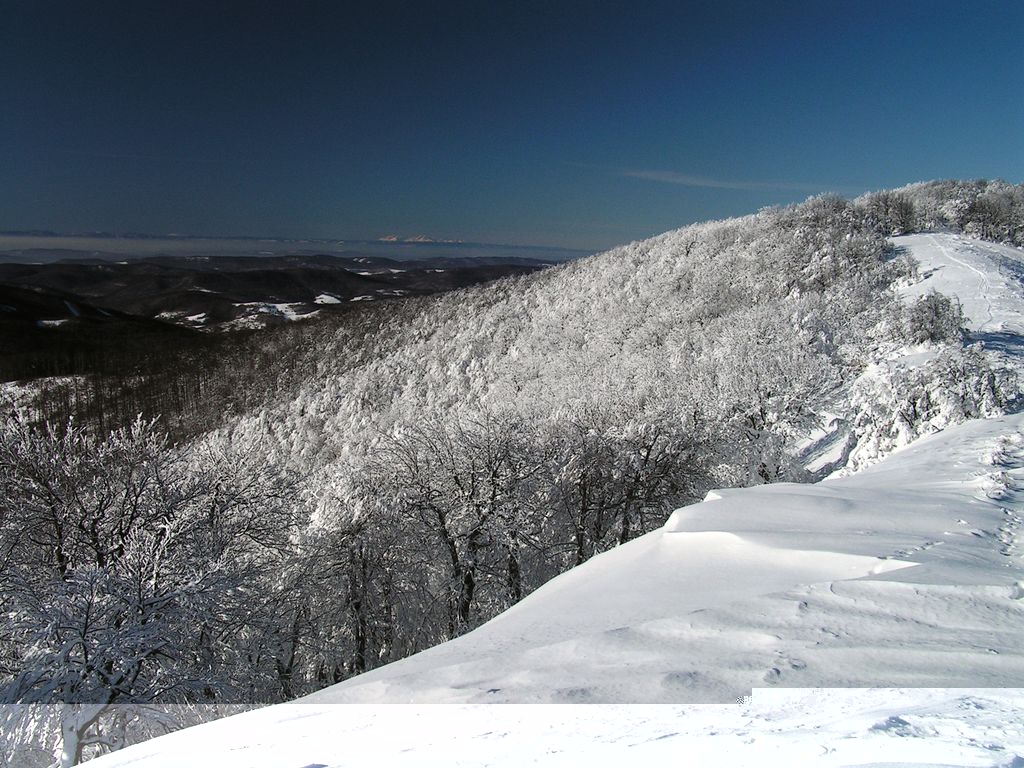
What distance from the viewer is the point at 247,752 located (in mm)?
3973

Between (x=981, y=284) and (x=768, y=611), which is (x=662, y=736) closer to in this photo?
(x=768, y=611)

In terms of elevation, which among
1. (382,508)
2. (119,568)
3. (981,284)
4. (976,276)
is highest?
(976,276)

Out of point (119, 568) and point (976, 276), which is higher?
point (976, 276)

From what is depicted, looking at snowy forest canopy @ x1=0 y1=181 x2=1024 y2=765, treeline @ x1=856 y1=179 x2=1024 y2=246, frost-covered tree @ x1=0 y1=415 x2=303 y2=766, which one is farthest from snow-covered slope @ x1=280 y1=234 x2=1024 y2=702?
treeline @ x1=856 y1=179 x2=1024 y2=246

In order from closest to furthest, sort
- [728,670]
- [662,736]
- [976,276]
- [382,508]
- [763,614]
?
[662,736]
[728,670]
[763,614]
[382,508]
[976,276]

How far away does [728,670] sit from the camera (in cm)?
401

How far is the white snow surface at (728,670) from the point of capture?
310 centimetres

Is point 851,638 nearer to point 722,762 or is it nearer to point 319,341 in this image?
point 722,762

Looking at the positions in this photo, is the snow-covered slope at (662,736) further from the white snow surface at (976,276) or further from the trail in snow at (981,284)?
the trail in snow at (981,284)

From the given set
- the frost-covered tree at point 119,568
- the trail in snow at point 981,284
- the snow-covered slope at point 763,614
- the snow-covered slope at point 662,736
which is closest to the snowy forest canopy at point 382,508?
the frost-covered tree at point 119,568

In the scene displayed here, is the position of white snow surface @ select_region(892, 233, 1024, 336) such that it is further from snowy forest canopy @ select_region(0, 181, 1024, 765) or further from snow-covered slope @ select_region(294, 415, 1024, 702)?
snow-covered slope @ select_region(294, 415, 1024, 702)

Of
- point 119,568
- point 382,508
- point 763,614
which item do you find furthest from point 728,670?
point 382,508

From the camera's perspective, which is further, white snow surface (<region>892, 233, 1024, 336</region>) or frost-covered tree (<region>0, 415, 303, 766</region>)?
white snow surface (<region>892, 233, 1024, 336</region>)

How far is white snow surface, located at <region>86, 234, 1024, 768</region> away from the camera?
3.10 metres
